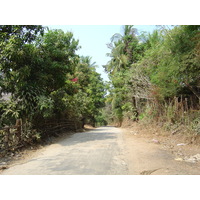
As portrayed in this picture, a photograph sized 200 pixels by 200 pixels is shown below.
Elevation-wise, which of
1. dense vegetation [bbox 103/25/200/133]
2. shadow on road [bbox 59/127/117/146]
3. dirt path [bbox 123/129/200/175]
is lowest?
shadow on road [bbox 59/127/117/146]

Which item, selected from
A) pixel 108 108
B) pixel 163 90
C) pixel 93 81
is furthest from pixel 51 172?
pixel 108 108

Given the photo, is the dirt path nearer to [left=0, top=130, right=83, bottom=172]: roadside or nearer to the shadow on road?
[left=0, top=130, right=83, bottom=172]: roadside

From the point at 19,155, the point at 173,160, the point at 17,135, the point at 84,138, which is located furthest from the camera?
the point at 84,138

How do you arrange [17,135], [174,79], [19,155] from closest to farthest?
1. [19,155]
2. [17,135]
3. [174,79]

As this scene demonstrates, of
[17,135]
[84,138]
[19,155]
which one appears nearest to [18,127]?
[17,135]

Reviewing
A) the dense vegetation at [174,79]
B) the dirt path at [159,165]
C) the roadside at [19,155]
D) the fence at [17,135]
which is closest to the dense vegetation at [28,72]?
the fence at [17,135]

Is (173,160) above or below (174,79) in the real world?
below

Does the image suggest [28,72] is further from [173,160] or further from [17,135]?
[173,160]

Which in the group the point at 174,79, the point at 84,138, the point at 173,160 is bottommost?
the point at 84,138

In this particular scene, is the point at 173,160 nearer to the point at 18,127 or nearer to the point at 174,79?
the point at 174,79

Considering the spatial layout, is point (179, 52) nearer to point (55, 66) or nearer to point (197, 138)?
point (197, 138)

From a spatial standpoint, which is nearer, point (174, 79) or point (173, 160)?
point (173, 160)

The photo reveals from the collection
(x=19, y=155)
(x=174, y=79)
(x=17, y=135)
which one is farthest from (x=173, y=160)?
(x=17, y=135)

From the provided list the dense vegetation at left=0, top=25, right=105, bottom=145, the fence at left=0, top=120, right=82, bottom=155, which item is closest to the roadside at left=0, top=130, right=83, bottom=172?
the fence at left=0, top=120, right=82, bottom=155
